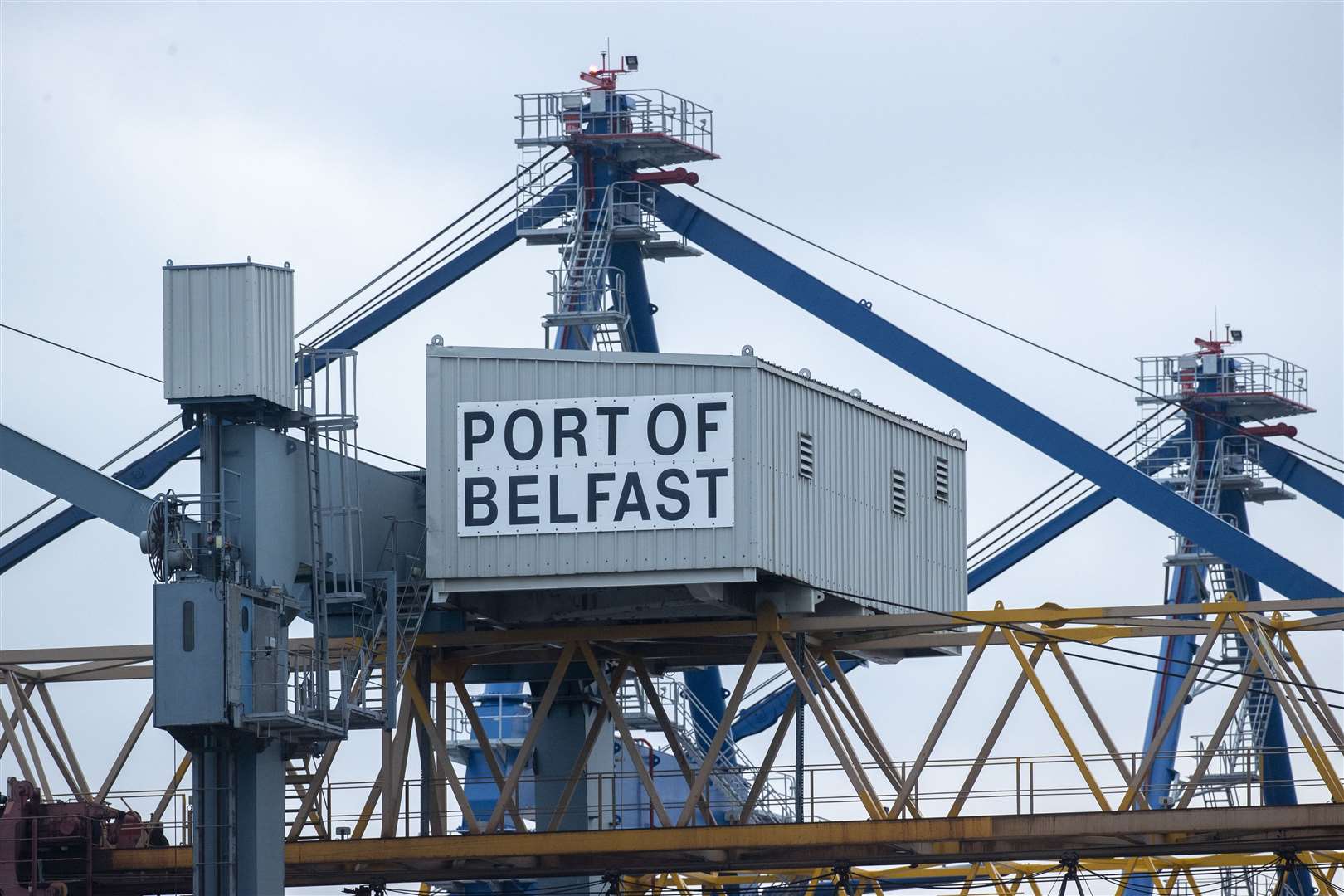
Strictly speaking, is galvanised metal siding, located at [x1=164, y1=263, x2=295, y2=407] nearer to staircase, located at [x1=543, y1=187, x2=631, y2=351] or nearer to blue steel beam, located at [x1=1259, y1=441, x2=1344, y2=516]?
staircase, located at [x1=543, y1=187, x2=631, y2=351]

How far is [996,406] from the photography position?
77250 millimetres

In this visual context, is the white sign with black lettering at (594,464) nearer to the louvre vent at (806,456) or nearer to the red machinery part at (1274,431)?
the louvre vent at (806,456)

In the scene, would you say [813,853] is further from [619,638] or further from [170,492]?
[170,492]

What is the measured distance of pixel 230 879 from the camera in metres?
47.7

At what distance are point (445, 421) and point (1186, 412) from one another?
47423 mm

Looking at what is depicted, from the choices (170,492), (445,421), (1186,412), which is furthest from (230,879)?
(1186,412)

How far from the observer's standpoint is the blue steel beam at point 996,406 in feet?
252

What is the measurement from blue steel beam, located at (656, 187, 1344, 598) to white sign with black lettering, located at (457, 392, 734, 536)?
24638 millimetres

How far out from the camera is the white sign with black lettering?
172 feet

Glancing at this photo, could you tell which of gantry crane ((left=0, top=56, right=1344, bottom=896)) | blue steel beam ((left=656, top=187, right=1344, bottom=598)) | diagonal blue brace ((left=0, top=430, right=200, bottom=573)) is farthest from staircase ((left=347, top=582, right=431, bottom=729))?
blue steel beam ((left=656, top=187, right=1344, bottom=598))

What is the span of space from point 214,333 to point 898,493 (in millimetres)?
14541

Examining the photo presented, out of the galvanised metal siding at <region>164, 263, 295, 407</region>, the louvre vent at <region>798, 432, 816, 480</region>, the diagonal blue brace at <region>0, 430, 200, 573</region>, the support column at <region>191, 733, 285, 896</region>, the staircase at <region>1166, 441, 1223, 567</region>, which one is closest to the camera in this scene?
the support column at <region>191, 733, 285, 896</region>

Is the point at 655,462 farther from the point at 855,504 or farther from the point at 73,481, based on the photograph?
the point at 73,481

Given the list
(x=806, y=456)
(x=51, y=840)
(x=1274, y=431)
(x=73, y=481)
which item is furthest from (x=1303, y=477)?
(x=73, y=481)
